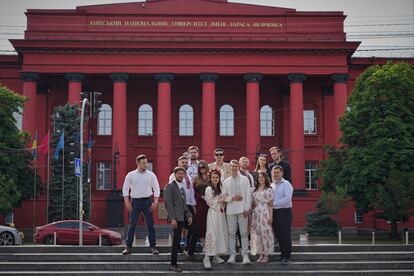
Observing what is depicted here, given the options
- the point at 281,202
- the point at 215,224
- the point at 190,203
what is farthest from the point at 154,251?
the point at 281,202

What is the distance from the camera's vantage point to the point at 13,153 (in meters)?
42.8

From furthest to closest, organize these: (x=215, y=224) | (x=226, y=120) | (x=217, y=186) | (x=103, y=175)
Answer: (x=226, y=120) < (x=103, y=175) < (x=217, y=186) < (x=215, y=224)

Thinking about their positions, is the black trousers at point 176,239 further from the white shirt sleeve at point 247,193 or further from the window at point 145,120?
the window at point 145,120

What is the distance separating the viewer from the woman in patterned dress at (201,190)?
15148mm

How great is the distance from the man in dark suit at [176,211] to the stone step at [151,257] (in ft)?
2.74

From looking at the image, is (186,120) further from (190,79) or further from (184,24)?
(184,24)

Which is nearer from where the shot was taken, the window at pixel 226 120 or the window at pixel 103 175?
the window at pixel 103 175

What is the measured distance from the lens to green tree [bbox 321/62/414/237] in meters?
39.8

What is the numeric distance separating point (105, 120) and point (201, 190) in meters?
39.7

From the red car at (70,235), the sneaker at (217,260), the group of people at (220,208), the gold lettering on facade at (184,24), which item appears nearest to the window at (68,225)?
the red car at (70,235)

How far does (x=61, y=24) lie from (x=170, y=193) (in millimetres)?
38628

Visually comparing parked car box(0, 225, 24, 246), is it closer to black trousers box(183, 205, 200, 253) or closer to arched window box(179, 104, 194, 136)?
black trousers box(183, 205, 200, 253)

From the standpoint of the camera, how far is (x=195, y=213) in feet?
50.2

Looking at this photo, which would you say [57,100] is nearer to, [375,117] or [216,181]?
[375,117]
